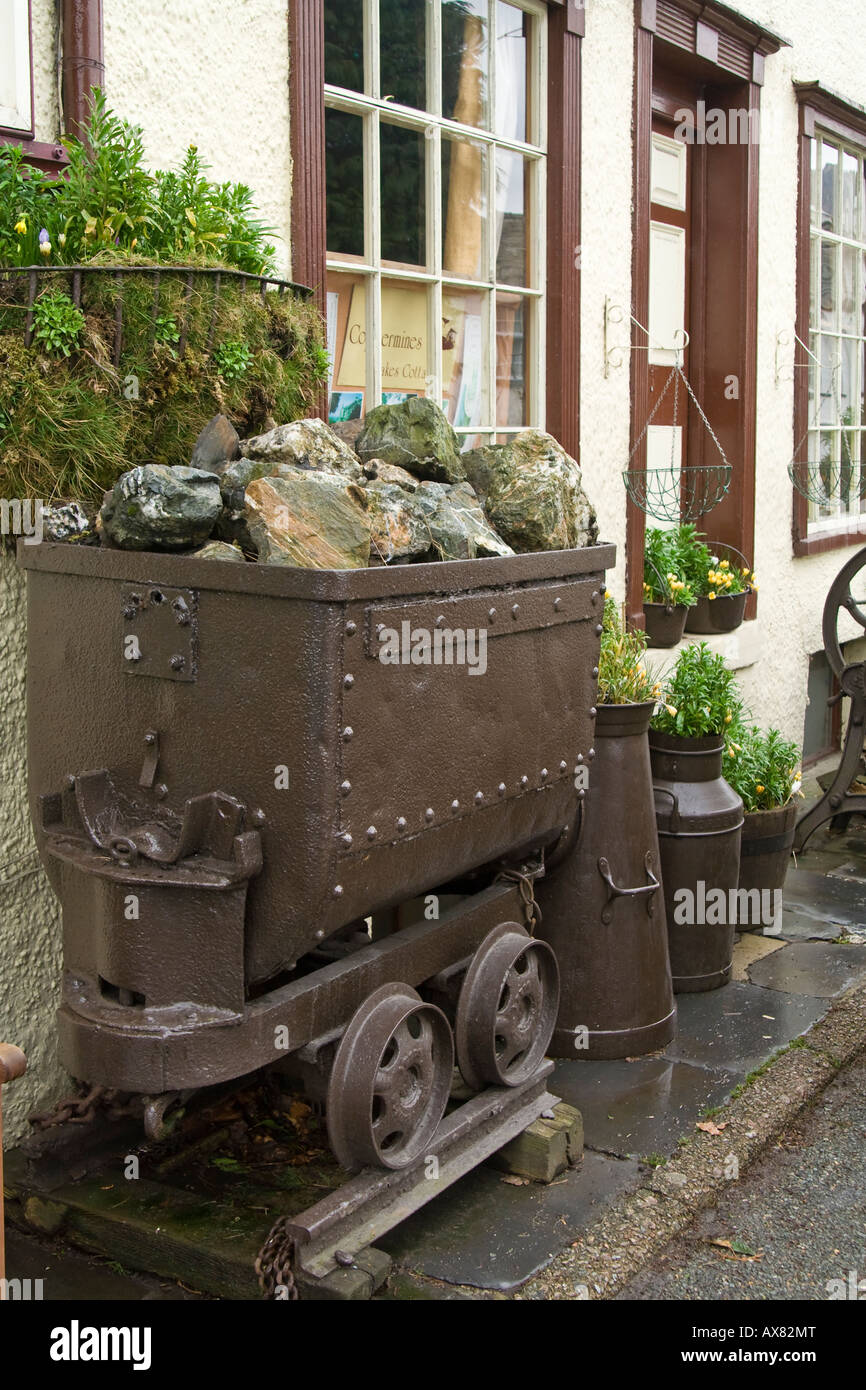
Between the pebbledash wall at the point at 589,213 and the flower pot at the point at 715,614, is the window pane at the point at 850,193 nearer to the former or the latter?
the pebbledash wall at the point at 589,213

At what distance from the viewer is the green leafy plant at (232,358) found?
289 cm

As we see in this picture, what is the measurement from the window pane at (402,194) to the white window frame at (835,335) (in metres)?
3.43

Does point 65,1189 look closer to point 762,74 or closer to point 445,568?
point 445,568

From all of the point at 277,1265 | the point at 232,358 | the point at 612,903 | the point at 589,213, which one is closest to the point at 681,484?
the point at 589,213

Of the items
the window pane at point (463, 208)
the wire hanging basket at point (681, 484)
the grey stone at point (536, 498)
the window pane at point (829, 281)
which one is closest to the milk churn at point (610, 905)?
the grey stone at point (536, 498)

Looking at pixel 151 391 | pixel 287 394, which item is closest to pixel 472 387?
pixel 287 394

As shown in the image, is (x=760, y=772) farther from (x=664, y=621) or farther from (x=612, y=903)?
(x=612, y=903)

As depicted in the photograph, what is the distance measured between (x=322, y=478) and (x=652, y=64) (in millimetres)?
3813

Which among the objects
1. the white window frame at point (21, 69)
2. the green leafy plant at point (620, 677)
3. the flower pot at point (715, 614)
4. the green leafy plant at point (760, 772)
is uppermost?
the white window frame at point (21, 69)

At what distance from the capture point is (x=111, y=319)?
275 cm

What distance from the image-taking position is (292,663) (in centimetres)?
237

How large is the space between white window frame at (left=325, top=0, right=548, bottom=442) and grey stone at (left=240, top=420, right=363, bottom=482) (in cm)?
139

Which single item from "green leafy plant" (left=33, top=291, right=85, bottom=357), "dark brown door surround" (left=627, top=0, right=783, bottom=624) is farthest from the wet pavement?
"dark brown door surround" (left=627, top=0, right=783, bottom=624)

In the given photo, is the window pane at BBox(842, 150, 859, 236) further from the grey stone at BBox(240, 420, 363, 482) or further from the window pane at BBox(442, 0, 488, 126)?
the grey stone at BBox(240, 420, 363, 482)
